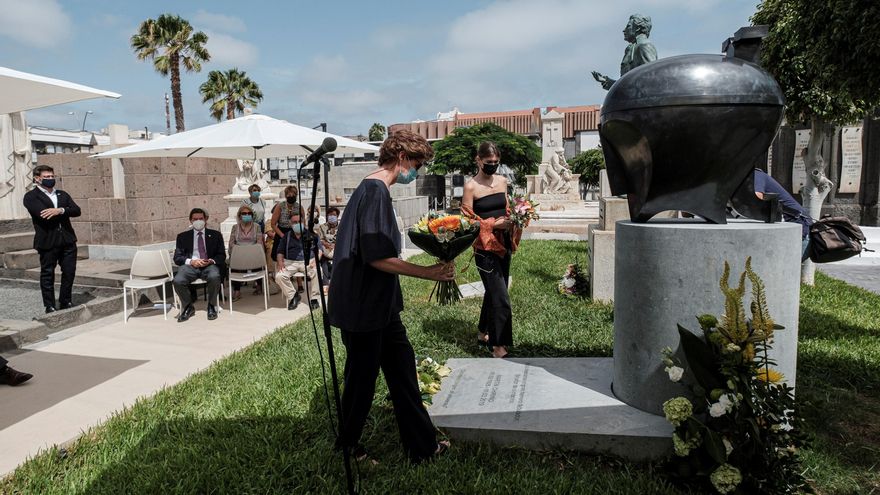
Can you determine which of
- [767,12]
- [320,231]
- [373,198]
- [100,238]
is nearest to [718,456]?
[373,198]

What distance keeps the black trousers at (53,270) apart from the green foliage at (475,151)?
38828mm

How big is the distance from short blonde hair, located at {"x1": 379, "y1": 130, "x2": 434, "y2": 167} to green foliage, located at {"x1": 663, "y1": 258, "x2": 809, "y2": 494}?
169 centimetres

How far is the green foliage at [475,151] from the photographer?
150ft

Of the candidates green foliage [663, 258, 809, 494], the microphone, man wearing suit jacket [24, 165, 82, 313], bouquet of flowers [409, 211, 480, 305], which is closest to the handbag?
green foliage [663, 258, 809, 494]

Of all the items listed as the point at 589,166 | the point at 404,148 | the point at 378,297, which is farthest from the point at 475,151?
the point at 378,297

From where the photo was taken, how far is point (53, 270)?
7.40 m

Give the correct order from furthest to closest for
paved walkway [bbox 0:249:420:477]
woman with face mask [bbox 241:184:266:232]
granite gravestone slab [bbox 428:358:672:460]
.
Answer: woman with face mask [bbox 241:184:266:232] < paved walkway [bbox 0:249:420:477] < granite gravestone slab [bbox 428:358:672:460]

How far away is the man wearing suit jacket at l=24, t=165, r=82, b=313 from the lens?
7.20 metres

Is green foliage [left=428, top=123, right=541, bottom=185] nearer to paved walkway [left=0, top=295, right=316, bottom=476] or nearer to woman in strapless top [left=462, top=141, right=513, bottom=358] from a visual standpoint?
paved walkway [left=0, top=295, right=316, bottom=476]

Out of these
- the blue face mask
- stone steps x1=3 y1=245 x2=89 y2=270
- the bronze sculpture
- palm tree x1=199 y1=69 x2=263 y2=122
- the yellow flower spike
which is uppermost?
palm tree x1=199 y1=69 x2=263 y2=122

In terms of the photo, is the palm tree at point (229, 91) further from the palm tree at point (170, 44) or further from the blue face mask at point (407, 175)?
the blue face mask at point (407, 175)

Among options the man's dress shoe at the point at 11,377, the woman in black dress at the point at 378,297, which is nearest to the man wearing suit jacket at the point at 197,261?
the man's dress shoe at the point at 11,377

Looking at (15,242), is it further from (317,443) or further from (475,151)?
(475,151)

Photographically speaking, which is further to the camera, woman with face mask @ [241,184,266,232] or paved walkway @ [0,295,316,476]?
woman with face mask @ [241,184,266,232]
